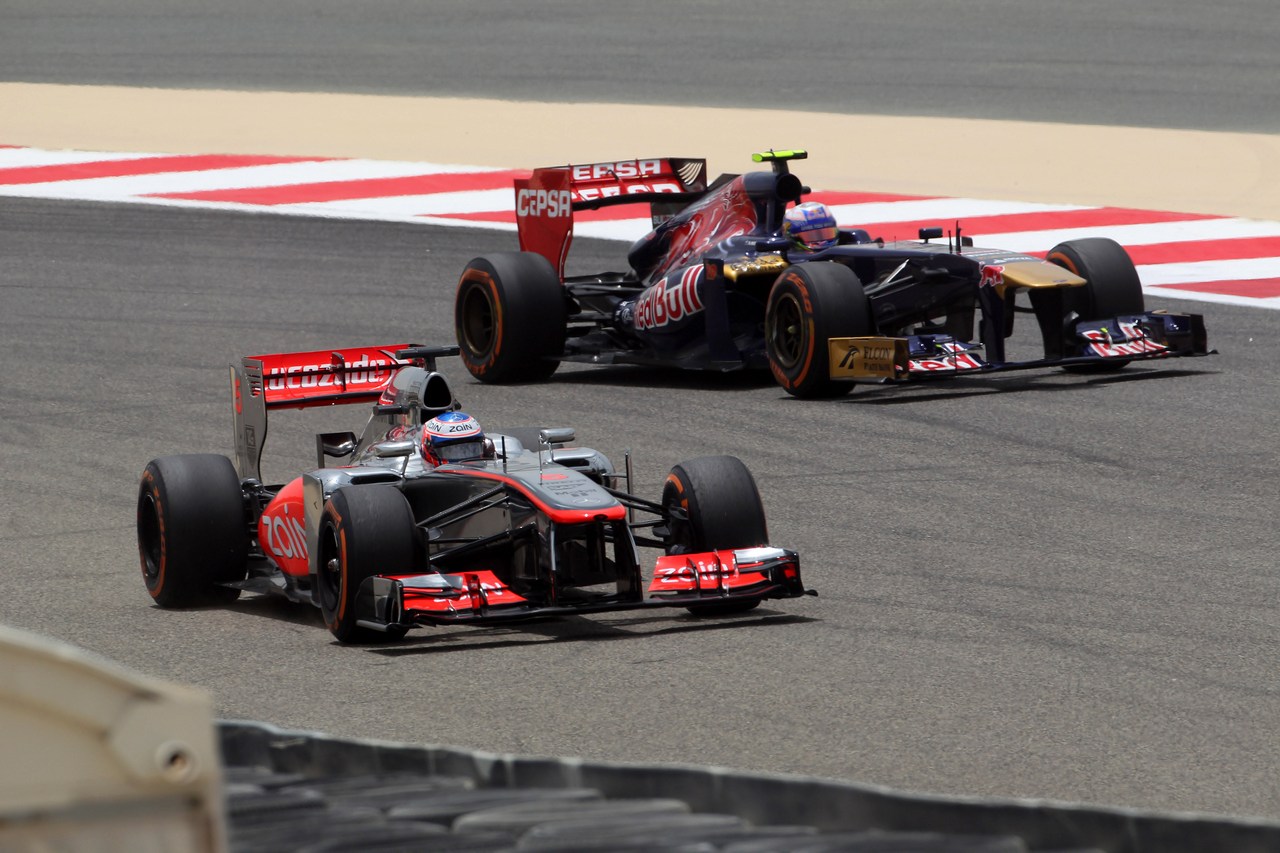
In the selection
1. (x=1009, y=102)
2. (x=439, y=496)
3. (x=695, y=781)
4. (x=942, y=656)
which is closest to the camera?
(x=695, y=781)

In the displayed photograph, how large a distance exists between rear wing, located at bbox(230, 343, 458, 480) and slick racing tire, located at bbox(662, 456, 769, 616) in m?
1.46

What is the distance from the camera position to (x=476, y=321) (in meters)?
13.9

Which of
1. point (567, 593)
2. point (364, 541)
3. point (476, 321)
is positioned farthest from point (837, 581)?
point (476, 321)

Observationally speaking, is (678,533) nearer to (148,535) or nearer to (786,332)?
(148,535)

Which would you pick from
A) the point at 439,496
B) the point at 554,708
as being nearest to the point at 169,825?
the point at 554,708

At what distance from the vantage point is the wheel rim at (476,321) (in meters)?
13.8

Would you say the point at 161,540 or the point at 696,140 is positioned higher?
the point at 696,140

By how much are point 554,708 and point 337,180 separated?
15.0m

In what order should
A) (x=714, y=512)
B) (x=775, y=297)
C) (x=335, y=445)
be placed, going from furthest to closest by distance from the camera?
(x=775, y=297) → (x=335, y=445) → (x=714, y=512)

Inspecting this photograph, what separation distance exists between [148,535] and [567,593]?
6.02ft

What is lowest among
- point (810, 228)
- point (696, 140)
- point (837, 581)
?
point (837, 581)

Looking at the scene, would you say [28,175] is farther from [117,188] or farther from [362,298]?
[362,298]

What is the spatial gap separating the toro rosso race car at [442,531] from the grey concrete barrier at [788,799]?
3755 millimetres

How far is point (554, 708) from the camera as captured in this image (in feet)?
21.5
